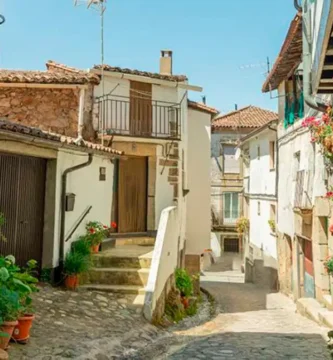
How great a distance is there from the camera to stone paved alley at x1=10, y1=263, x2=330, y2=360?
5.35 metres

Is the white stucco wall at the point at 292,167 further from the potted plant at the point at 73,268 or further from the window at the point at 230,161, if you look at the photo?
the window at the point at 230,161

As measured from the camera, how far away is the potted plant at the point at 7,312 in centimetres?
436

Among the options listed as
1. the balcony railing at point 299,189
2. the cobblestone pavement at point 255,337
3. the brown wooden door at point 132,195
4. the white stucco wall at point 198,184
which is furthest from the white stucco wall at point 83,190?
the white stucco wall at point 198,184

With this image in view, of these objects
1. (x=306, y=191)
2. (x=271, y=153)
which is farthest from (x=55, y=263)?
(x=271, y=153)

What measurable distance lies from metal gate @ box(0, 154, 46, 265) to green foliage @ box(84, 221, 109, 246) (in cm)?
162

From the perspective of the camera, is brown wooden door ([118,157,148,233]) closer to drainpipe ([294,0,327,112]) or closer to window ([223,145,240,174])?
drainpipe ([294,0,327,112])

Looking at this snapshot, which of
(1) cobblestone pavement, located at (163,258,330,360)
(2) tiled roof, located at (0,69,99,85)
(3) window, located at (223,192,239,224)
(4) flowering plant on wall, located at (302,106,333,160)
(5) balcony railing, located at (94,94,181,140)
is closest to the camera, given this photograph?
(1) cobblestone pavement, located at (163,258,330,360)

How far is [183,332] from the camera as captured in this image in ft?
25.6

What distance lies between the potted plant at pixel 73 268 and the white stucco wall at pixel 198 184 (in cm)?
1061

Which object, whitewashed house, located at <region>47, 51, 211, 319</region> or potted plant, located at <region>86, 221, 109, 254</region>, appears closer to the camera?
potted plant, located at <region>86, 221, 109, 254</region>

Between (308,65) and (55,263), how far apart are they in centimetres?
661

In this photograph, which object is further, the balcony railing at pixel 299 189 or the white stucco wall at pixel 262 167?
the white stucco wall at pixel 262 167

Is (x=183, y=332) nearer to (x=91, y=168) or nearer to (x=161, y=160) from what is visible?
(x=91, y=168)

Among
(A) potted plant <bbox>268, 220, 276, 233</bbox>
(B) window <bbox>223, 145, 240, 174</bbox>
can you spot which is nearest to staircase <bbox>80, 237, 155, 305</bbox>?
(A) potted plant <bbox>268, 220, 276, 233</bbox>
